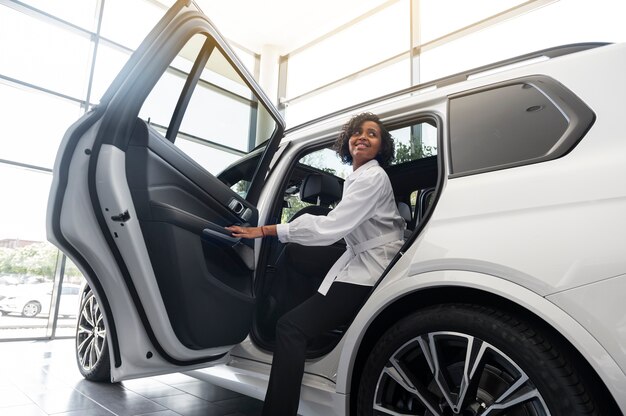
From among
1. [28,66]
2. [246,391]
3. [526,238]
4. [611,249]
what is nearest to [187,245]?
[246,391]

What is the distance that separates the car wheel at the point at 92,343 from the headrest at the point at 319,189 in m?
1.43

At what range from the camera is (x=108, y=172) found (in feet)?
4.71

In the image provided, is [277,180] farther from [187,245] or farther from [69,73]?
[69,73]

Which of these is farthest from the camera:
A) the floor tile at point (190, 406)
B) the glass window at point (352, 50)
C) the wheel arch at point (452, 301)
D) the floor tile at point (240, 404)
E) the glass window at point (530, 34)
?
the glass window at point (352, 50)

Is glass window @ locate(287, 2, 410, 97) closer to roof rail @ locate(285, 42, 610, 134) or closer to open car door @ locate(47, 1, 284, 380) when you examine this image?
roof rail @ locate(285, 42, 610, 134)

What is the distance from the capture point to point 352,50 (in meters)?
7.45

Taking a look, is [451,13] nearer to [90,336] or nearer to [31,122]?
[31,122]

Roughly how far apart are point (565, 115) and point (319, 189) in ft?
4.75

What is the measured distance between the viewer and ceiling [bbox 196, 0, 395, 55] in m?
7.14

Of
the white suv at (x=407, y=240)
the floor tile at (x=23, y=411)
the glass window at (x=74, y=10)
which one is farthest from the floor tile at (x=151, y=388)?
the glass window at (x=74, y=10)

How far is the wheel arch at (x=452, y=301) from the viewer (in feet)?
2.94

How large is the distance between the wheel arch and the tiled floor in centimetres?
105

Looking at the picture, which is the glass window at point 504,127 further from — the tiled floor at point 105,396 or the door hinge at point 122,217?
the tiled floor at point 105,396

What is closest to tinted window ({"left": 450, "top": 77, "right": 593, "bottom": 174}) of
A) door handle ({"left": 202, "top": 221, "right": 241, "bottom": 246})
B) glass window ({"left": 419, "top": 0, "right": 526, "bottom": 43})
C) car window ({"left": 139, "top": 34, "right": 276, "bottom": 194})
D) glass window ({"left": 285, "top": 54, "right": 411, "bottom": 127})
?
door handle ({"left": 202, "top": 221, "right": 241, "bottom": 246})
